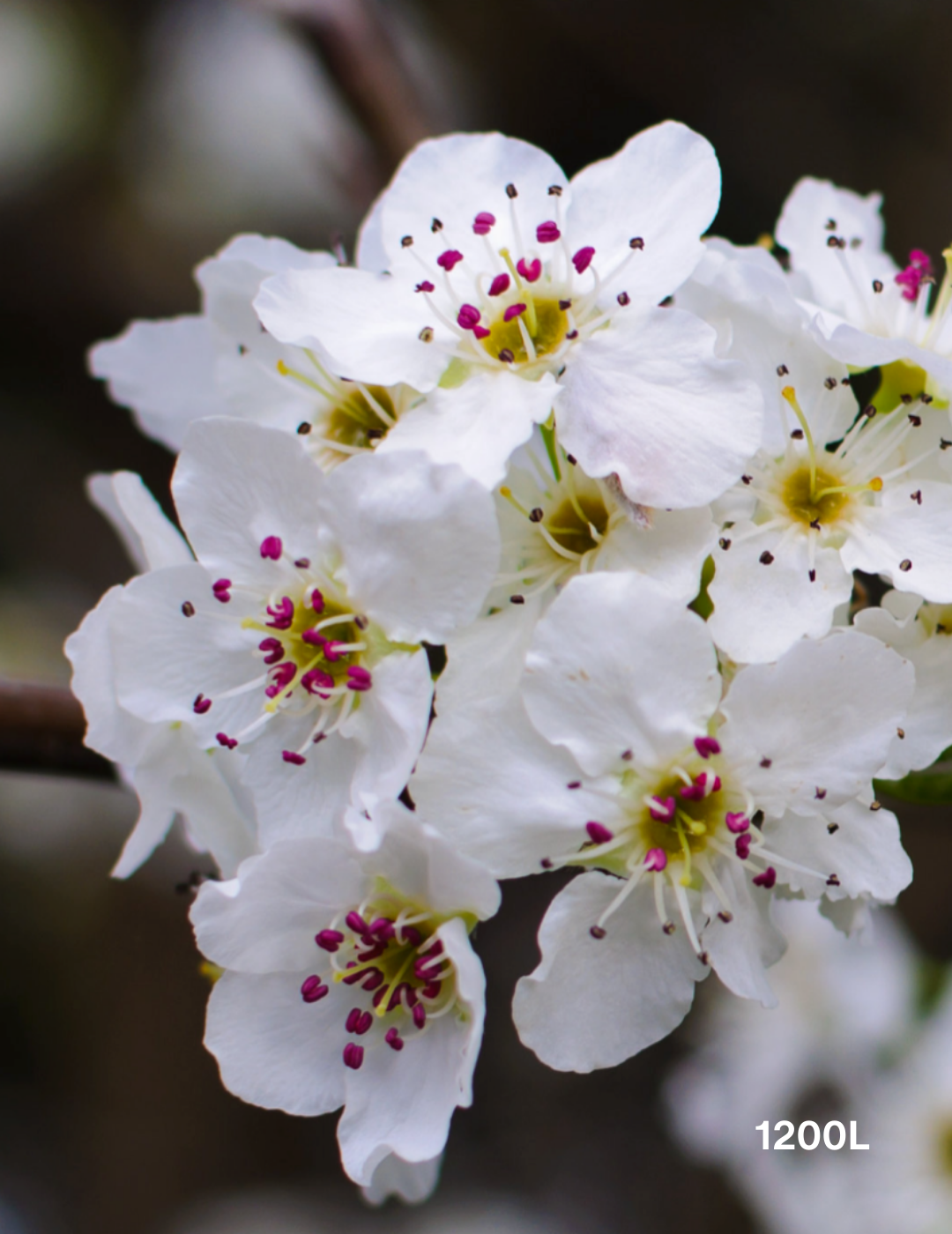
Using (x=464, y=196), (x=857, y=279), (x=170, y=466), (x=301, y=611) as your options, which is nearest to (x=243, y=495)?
(x=301, y=611)

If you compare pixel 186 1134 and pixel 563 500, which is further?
pixel 186 1134

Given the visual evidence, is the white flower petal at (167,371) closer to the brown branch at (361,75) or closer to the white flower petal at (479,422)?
the white flower petal at (479,422)

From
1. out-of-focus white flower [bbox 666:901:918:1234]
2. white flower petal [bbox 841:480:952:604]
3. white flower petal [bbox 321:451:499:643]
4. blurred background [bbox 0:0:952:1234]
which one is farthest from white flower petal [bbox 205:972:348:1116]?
blurred background [bbox 0:0:952:1234]

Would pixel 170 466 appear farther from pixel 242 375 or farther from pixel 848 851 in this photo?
pixel 848 851

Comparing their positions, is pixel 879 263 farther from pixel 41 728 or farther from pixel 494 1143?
pixel 494 1143

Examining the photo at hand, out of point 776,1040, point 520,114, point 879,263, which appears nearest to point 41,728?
point 879,263

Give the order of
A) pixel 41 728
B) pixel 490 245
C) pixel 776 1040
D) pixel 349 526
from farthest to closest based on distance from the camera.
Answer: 1. pixel 776 1040
2. pixel 41 728
3. pixel 490 245
4. pixel 349 526

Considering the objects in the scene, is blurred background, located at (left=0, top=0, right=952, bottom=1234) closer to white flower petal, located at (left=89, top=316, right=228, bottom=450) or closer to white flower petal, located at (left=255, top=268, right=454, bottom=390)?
white flower petal, located at (left=89, top=316, right=228, bottom=450)
